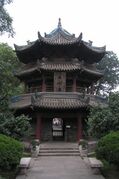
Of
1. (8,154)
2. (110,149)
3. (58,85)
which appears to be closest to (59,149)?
(58,85)

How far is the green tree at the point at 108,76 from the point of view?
42875 mm

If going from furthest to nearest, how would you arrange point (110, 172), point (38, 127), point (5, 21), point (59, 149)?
1. point (38, 127)
2. point (59, 149)
3. point (110, 172)
4. point (5, 21)

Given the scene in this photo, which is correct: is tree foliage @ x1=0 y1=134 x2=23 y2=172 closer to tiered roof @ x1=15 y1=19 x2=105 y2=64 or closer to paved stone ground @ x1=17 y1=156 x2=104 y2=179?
paved stone ground @ x1=17 y1=156 x2=104 y2=179

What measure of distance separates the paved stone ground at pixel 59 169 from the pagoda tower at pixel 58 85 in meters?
4.72

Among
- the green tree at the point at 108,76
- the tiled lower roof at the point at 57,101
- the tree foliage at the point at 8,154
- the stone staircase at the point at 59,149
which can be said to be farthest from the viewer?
the green tree at the point at 108,76

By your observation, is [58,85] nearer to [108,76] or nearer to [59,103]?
[59,103]

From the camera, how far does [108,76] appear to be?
42812 millimetres

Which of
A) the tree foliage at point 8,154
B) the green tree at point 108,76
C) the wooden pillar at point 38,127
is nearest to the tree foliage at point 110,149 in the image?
the tree foliage at point 8,154

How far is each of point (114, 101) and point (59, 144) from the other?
27.3 feet

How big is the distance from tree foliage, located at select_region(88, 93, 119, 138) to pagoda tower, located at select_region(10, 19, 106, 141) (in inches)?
274

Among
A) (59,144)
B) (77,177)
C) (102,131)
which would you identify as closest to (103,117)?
(102,131)

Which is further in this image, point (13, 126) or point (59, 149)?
point (59, 149)

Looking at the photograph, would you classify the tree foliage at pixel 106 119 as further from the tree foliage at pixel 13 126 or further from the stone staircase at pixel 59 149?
the stone staircase at pixel 59 149

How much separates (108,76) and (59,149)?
2239cm
